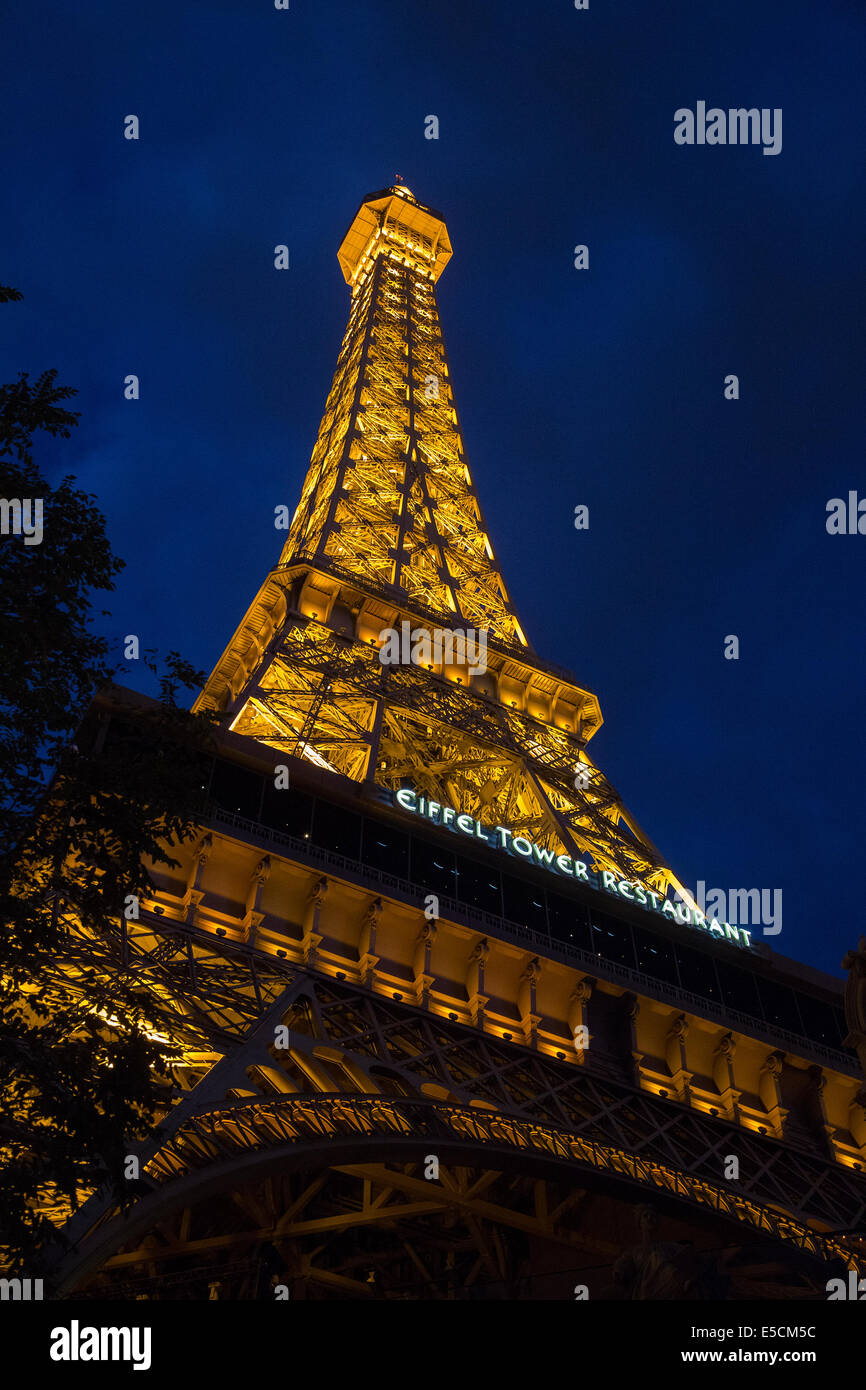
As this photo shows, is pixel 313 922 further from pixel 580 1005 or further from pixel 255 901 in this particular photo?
pixel 580 1005

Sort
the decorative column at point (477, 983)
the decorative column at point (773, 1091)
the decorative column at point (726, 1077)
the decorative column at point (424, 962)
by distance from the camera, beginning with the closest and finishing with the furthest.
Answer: the decorative column at point (424, 962) → the decorative column at point (477, 983) → the decorative column at point (726, 1077) → the decorative column at point (773, 1091)

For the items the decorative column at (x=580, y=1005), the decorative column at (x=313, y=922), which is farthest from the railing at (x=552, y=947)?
the decorative column at (x=313, y=922)

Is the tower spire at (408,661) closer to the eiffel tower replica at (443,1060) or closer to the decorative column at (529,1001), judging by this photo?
the eiffel tower replica at (443,1060)

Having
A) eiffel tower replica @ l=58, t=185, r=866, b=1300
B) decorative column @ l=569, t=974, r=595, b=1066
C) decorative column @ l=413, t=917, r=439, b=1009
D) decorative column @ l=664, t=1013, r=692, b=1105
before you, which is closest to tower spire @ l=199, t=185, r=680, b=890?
eiffel tower replica @ l=58, t=185, r=866, b=1300

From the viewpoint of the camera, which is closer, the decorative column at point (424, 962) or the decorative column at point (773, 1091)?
the decorative column at point (424, 962)

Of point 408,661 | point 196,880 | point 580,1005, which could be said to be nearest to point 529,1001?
point 580,1005
